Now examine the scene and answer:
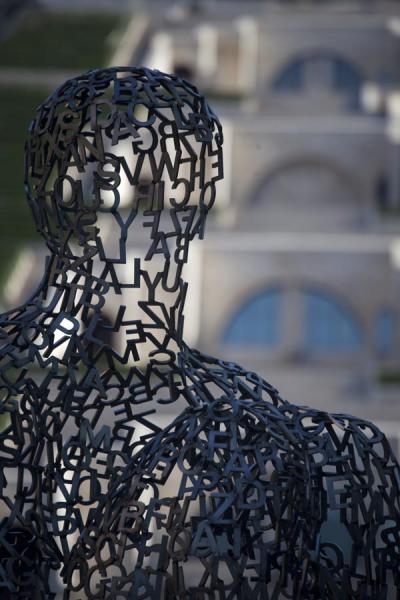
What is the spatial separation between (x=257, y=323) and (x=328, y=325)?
1.14m

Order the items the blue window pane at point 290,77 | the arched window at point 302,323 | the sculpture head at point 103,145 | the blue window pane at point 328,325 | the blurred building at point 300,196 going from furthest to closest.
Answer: the blue window pane at point 290,77 → the blue window pane at point 328,325 → the arched window at point 302,323 → the blurred building at point 300,196 → the sculpture head at point 103,145

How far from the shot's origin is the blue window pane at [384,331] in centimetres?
2442

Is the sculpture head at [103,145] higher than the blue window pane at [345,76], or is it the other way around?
the blue window pane at [345,76]

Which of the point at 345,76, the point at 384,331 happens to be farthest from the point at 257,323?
the point at 345,76

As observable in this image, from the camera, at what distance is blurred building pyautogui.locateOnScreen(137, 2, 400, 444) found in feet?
77.4

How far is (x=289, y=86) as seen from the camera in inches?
1426

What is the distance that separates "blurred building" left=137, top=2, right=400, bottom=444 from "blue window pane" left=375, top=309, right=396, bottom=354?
3 centimetres

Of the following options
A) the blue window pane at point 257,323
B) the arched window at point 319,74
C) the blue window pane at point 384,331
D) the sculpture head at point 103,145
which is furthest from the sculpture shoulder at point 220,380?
the arched window at point 319,74

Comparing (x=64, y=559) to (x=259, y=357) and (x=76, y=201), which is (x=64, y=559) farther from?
(x=259, y=357)

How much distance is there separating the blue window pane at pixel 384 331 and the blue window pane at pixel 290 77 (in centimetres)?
1267

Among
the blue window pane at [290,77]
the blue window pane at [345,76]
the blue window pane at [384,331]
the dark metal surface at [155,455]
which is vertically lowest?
the dark metal surface at [155,455]

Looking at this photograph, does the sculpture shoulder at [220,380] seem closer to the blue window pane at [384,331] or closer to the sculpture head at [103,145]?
the sculpture head at [103,145]

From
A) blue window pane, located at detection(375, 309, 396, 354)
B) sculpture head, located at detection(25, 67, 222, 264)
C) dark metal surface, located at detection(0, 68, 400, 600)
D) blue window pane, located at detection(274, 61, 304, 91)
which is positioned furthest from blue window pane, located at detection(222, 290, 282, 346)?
sculpture head, located at detection(25, 67, 222, 264)

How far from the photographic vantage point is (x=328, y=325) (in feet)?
80.4
